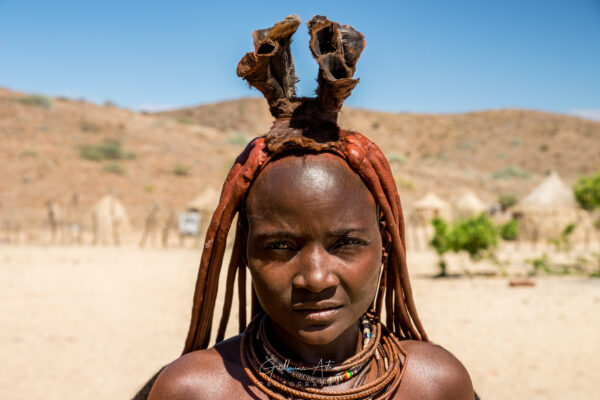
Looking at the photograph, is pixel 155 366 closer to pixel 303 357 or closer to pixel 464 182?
pixel 303 357

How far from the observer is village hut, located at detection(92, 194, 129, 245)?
17.5m

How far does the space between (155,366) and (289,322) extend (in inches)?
183

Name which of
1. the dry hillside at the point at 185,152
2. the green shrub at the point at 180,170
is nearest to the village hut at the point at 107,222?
the dry hillside at the point at 185,152

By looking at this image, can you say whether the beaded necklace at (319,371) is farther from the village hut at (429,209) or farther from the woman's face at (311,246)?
the village hut at (429,209)

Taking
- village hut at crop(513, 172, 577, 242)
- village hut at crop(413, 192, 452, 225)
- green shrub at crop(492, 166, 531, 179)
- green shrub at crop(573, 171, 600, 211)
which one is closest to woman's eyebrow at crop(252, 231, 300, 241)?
green shrub at crop(573, 171, 600, 211)

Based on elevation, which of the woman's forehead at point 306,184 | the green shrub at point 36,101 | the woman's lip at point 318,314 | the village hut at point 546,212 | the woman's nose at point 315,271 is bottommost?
the village hut at point 546,212

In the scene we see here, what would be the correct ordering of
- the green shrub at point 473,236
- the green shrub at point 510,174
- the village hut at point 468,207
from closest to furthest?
the green shrub at point 473,236
the village hut at point 468,207
the green shrub at point 510,174

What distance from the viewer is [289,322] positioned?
1538 mm

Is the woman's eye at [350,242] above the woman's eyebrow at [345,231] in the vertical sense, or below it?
below

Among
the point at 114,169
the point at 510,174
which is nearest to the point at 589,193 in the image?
the point at 114,169

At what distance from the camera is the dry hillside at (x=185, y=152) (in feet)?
86.2

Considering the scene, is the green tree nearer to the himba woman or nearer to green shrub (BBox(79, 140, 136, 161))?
the himba woman

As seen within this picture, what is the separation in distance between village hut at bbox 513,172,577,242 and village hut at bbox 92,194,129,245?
47.1 ft

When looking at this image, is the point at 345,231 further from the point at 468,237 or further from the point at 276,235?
the point at 468,237
